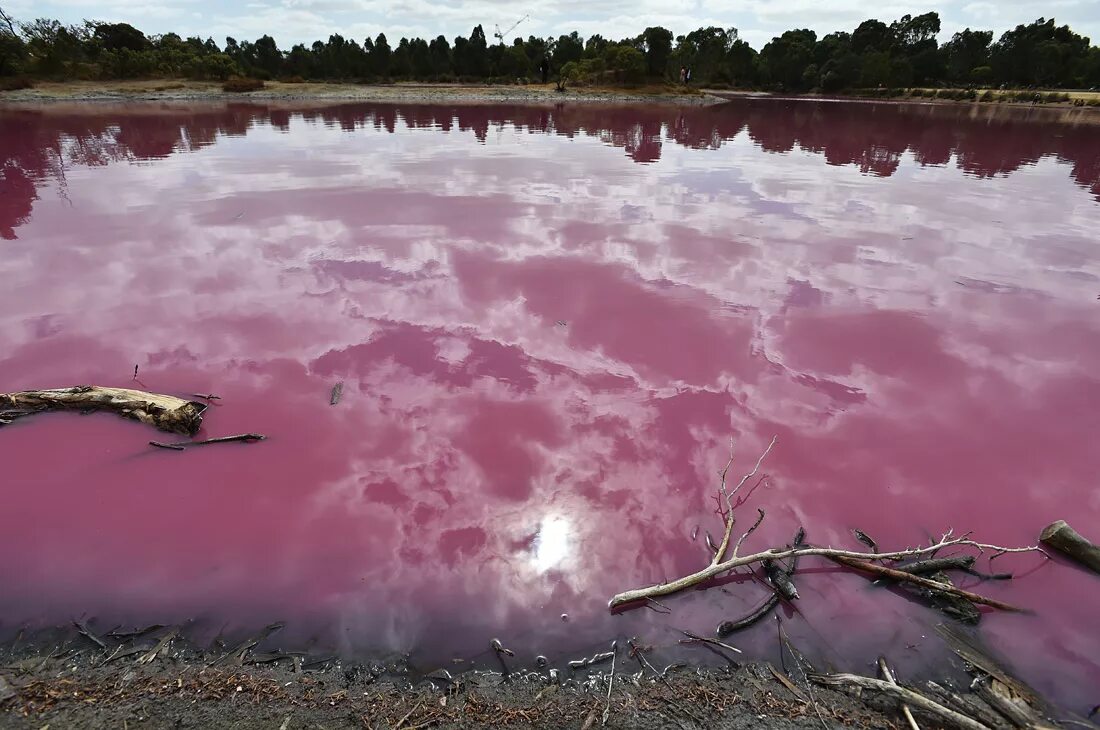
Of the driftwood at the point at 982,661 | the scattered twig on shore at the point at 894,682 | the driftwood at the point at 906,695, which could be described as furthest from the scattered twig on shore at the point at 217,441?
the driftwood at the point at 982,661

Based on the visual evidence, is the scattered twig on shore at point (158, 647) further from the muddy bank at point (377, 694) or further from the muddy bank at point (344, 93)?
the muddy bank at point (344, 93)

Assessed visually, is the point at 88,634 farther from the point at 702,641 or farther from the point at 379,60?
the point at 379,60

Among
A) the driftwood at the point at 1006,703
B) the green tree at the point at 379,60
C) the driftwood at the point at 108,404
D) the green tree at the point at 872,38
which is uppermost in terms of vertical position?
the green tree at the point at 872,38

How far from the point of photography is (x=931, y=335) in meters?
8.87

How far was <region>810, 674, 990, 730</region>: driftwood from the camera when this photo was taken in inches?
136

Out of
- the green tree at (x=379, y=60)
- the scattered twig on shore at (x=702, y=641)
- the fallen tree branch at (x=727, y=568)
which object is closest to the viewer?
the scattered twig on shore at (x=702, y=641)

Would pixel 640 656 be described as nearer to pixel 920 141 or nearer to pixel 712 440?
pixel 712 440

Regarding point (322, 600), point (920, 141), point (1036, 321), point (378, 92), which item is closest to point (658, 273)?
point (1036, 321)

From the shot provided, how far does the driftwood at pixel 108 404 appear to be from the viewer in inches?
247

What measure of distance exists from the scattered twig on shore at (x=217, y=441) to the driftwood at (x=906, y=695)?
6.19 m

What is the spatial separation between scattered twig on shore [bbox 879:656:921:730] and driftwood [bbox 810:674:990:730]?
0.06m

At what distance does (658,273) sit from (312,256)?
24.4 feet

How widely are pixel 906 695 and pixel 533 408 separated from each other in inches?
183

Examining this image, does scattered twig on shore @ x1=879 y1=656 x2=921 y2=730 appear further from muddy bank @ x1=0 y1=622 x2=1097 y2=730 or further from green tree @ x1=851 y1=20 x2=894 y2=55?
green tree @ x1=851 y1=20 x2=894 y2=55
